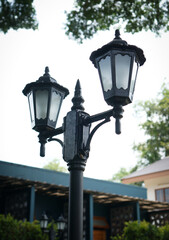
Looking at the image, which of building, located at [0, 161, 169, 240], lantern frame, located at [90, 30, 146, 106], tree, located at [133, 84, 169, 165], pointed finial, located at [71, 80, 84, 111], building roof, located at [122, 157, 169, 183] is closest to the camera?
lantern frame, located at [90, 30, 146, 106]

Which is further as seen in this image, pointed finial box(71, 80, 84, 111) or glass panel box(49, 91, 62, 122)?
glass panel box(49, 91, 62, 122)

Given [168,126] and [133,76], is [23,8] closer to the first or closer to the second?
[133,76]

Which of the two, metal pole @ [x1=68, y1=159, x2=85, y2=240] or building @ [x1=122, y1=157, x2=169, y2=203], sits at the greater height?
building @ [x1=122, y1=157, x2=169, y2=203]

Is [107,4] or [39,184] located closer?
[107,4]

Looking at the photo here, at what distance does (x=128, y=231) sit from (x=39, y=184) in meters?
4.00

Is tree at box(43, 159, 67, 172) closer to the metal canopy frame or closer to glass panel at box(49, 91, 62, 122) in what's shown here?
the metal canopy frame

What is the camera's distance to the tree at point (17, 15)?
5.40 m

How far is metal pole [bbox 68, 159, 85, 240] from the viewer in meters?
3.47

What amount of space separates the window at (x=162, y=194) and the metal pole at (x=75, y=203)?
1947 centimetres

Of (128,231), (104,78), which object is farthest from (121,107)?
(128,231)

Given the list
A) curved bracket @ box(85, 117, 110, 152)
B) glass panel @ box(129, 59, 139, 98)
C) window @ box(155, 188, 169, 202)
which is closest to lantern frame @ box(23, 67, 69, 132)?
curved bracket @ box(85, 117, 110, 152)

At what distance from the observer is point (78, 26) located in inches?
236

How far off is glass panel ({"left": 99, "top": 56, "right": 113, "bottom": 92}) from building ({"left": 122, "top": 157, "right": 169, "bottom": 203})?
18905mm

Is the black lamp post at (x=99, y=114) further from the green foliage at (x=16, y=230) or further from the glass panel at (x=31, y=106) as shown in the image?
the green foliage at (x=16, y=230)
